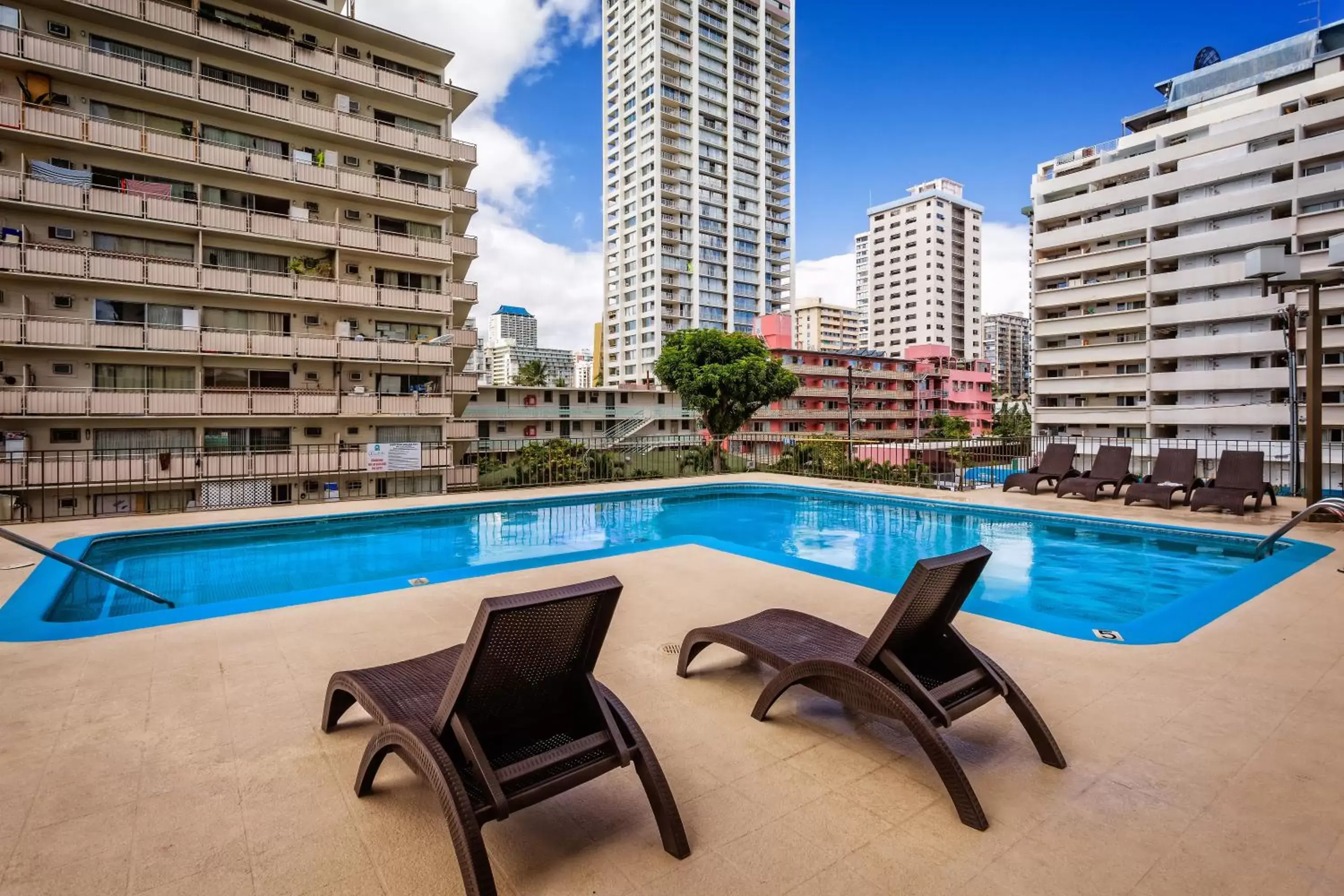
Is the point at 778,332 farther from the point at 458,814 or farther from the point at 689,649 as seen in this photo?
the point at 458,814

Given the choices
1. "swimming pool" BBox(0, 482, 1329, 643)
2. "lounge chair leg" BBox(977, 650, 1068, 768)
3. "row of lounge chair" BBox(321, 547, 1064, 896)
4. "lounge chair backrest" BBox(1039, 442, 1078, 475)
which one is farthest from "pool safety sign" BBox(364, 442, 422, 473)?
"lounge chair leg" BBox(977, 650, 1068, 768)

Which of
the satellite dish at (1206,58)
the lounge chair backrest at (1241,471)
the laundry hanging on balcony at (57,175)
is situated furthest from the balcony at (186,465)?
the satellite dish at (1206,58)

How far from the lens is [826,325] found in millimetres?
134375

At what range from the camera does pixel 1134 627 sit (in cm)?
483

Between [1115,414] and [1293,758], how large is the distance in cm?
3816

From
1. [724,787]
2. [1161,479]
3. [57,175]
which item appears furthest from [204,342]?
[1161,479]

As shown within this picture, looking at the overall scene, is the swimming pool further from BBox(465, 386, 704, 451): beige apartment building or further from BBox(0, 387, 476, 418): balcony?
BBox(465, 386, 704, 451): beige apartment building

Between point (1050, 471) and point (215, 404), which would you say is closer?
point (1050, 471)

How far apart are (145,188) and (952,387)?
70907mm

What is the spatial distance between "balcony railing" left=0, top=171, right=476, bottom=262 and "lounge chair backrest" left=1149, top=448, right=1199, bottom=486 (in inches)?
767

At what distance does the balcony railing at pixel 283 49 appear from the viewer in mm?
16828

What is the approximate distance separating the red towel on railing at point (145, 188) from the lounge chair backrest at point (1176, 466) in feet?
78.2

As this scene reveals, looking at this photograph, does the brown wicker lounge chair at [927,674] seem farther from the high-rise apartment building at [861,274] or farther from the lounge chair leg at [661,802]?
the high-rise apartment building at [861,274]

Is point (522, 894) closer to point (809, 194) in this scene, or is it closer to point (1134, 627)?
point (1134, 627)
